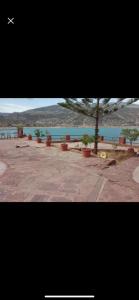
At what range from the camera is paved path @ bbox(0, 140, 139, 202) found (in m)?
4.30

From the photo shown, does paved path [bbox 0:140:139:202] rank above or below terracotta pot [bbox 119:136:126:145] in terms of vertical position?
below

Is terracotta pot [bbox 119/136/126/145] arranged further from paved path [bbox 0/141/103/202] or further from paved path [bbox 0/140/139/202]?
paved path [bbox 0/141/103/202]

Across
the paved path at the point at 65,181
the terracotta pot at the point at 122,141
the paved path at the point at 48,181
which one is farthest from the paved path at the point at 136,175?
the terracotta pot at the point at 122,141

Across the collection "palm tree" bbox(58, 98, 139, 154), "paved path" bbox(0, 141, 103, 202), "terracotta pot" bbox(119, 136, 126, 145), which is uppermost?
"palm tree" bbox(58, 98, 139, 154)

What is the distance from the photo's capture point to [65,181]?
5.47 m

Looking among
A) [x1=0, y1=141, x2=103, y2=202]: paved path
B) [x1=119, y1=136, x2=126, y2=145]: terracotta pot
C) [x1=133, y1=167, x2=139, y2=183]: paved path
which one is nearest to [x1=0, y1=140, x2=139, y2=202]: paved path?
[x1=0, y1=141, x2=103, y2=202]: paved path

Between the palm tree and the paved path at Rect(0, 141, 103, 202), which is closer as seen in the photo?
the paved path at Rect(0, 141, 103, 202)

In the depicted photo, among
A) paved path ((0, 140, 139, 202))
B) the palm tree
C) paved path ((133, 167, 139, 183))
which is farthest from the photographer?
the palm tree

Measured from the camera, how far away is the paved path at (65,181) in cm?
430

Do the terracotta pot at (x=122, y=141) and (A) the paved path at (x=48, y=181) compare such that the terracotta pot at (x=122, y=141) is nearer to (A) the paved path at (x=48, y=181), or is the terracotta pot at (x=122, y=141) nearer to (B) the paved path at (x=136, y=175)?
(A) the paved path at (x=48, y=181)

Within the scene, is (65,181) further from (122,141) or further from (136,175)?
(122,141)

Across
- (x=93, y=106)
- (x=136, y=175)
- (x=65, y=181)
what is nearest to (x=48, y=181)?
(x=65, y=181)
